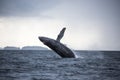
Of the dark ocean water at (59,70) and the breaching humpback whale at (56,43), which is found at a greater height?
the breaching humpback whale at (56,43)

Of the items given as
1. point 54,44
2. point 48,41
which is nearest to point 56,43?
point 54,44

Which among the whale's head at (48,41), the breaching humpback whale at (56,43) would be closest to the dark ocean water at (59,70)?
the breaching humpback whale at (56,43)

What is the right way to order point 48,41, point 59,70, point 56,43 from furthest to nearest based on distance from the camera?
point 56,43 → point 48,41 → point 59,70

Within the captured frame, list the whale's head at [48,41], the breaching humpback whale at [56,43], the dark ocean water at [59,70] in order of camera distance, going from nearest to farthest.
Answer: the dark ocean water at [59,70], the breaching humpback whale at [56,43], the whale's head at [48,41]

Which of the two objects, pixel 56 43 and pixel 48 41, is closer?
pixel 48 41

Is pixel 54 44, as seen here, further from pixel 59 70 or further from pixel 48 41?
pixel 59 70

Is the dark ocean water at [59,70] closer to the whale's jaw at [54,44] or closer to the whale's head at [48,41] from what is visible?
the whale's jaw at [54,44]

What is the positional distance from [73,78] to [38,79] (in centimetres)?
315

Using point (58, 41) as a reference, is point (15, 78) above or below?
below

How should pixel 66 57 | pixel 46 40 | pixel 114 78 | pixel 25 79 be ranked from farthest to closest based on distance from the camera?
pixel 66 57 → pixel 46 40 → pixel 114 78 → pixel 25 79

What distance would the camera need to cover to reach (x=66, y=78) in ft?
78.4

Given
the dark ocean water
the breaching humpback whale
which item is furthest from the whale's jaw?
the dark ocean water

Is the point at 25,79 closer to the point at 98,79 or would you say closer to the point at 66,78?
the point at 66,78

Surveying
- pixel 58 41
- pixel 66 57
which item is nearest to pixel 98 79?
pixel 58 41
